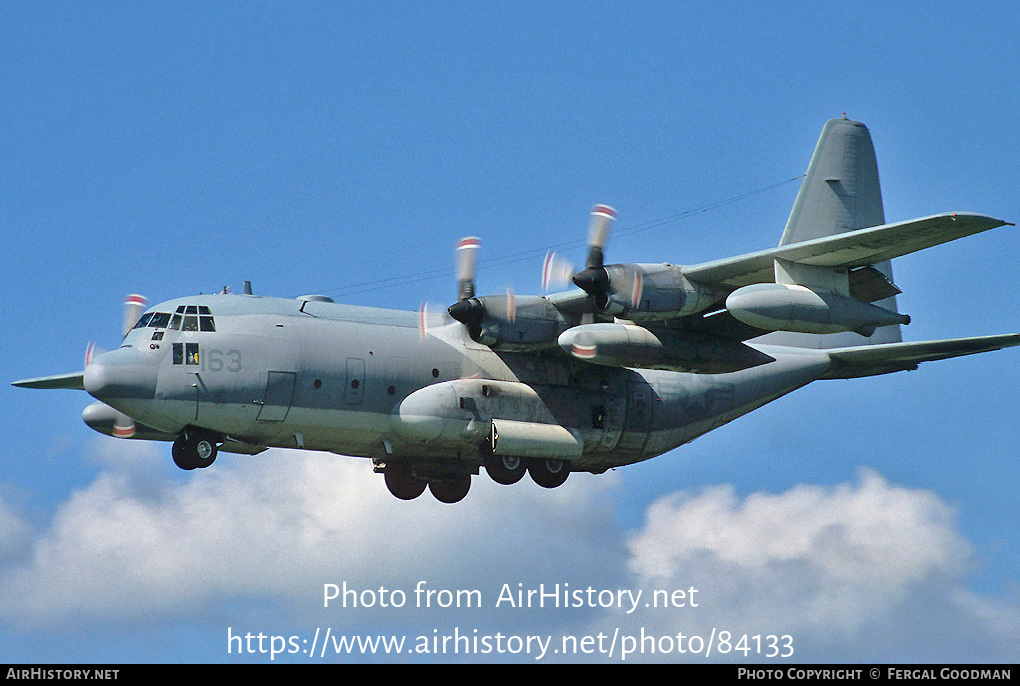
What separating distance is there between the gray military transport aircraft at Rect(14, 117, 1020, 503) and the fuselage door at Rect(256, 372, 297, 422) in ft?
0.09

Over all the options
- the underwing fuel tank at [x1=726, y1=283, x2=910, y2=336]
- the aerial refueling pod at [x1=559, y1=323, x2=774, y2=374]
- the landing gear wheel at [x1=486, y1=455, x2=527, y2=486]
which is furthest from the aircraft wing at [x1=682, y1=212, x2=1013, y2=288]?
the landing gear wheel at [x1=486, y1=455, x2=527, y2=486]

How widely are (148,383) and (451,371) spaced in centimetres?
505

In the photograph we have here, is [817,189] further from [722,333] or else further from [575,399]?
[575,399]

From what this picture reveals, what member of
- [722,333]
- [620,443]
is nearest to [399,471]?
[620,443]

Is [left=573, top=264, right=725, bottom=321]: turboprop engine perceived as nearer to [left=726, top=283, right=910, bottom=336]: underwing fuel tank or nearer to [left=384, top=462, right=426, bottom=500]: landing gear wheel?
[left=726, top=283, right=910, bottom=336]: underwing fuel tank

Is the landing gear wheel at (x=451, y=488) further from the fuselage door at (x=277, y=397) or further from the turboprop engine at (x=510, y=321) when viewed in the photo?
the fuselage door at (x=277, y=397)

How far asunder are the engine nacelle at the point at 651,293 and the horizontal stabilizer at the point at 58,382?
10872 millimetres

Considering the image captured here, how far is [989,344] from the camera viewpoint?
24750mm

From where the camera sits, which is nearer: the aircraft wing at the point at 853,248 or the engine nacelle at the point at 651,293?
the aircraft wing at the point at 853,248

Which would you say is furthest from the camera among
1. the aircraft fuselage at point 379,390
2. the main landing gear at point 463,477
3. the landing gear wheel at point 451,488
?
the landing gear wheel at point 451,488

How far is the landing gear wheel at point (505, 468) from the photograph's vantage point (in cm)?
2477

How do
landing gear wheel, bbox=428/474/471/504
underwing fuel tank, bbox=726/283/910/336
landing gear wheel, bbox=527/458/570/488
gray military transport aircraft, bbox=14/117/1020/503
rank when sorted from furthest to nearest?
landing gear wheel, bbox=428/474/471/504, landing gear wheel, bbox=527/458/570/488, gray military transport aircraft, bbox=14/117/1020/503, underwing fuel tank, bbox=726/283/910/336

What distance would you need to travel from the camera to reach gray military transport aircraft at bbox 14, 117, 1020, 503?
75.1 feet

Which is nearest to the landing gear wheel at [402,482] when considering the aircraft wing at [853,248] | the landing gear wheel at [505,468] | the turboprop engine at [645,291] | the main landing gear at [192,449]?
the landing gear wheel at [505,468]
